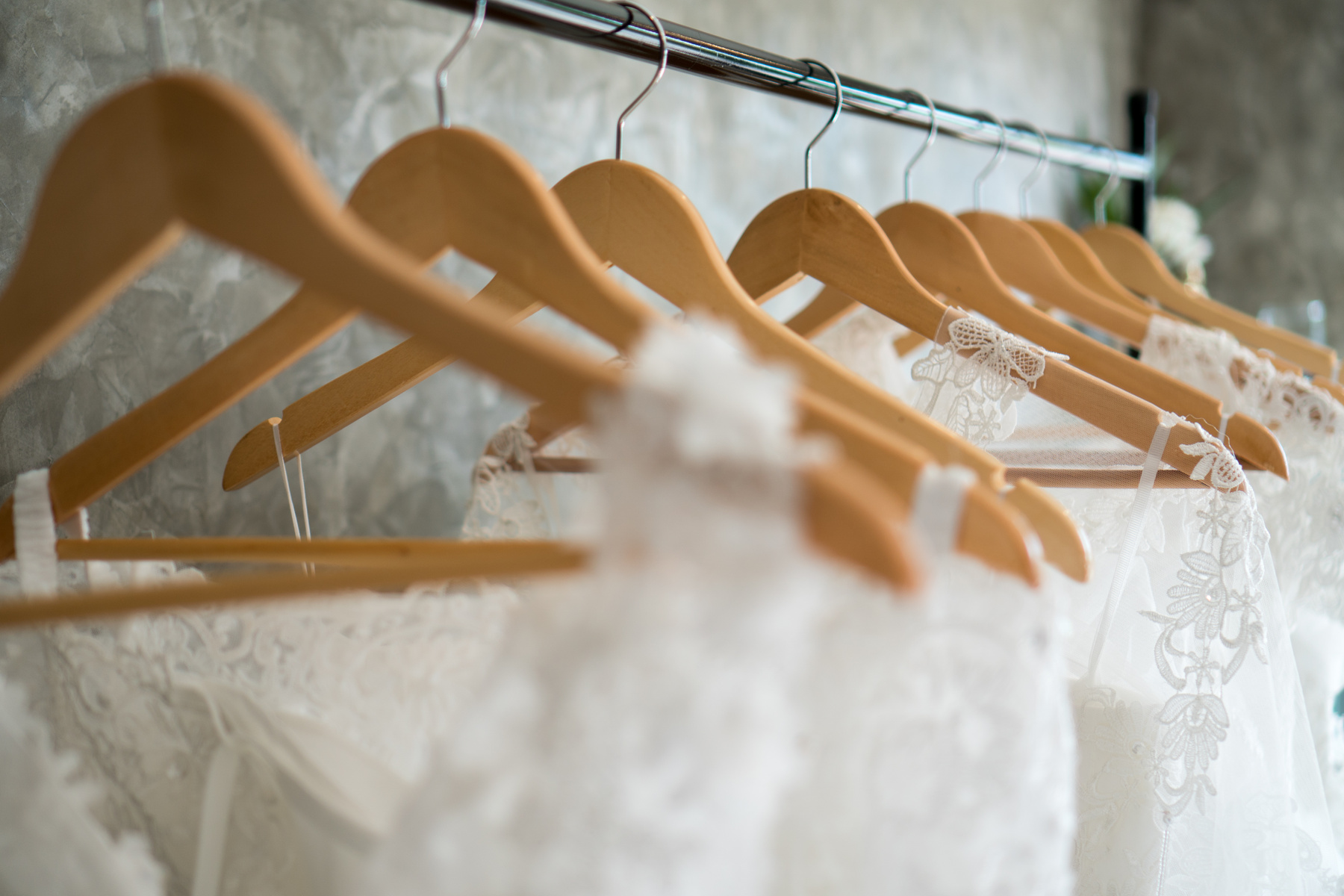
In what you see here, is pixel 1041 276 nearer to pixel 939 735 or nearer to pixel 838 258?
pixel 838 258

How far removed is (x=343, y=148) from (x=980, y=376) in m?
0.76

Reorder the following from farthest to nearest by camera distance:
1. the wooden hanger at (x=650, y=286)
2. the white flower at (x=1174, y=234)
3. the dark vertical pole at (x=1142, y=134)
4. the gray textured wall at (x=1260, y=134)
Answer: the gray textured wall at (x=1260, y=134), the white flower at (x=1174, y=234), the dark vertical pole at (x=1142, y=134), the wooden hanger at (x=650, y=286)

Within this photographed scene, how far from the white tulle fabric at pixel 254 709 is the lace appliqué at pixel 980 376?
46cm

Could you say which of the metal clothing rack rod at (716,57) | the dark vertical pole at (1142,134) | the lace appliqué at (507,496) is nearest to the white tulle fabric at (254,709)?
the lace appliqué at (507,496)

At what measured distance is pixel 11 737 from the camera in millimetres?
546

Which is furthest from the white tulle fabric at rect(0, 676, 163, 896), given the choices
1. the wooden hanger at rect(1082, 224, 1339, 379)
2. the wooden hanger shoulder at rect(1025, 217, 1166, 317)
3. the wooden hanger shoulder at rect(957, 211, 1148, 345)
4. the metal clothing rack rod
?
the wooden hanger at rect(1082, 224, 1339, 379)

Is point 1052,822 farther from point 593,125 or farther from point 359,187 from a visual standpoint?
point 593,125

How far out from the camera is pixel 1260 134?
267 centimetres

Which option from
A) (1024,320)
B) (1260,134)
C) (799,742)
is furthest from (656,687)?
(1260,134)

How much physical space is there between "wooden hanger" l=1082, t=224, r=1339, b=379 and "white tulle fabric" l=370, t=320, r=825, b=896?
3.97 feet

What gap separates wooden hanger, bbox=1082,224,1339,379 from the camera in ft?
4.22

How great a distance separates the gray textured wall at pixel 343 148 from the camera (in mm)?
866

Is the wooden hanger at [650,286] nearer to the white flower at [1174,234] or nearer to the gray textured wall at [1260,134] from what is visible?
the white flower at [1174,234]

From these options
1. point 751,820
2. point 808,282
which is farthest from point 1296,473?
point 808,282
